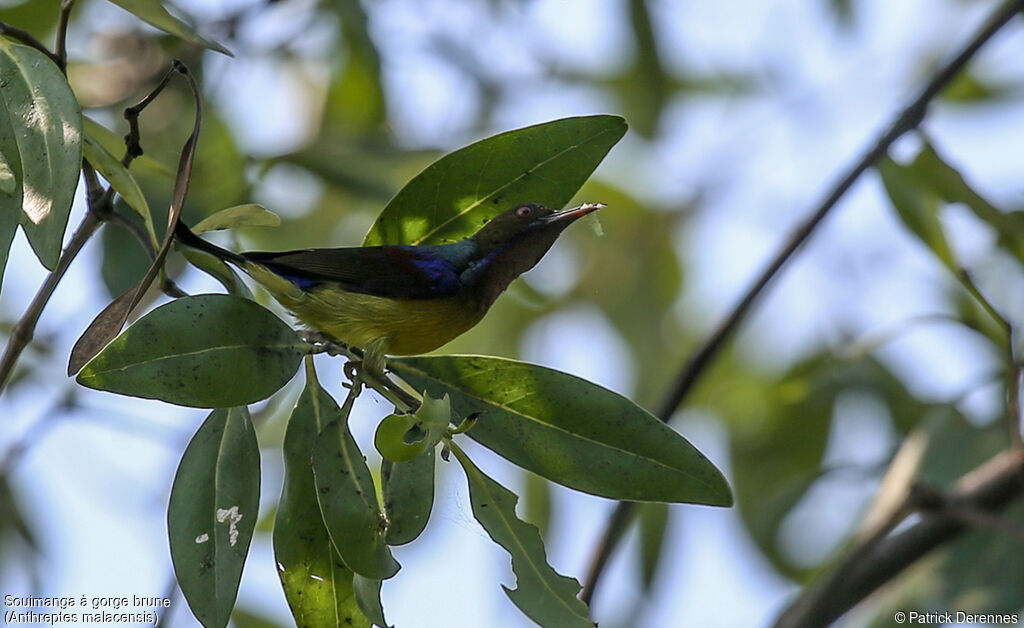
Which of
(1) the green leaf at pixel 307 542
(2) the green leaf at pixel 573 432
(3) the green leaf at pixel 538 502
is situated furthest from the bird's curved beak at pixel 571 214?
(3) the green leaf at pixel 538 502

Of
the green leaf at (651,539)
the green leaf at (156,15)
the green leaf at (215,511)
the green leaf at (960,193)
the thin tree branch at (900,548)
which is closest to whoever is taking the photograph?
the green leaf at (215,511)

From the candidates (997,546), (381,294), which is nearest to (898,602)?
(997,546)

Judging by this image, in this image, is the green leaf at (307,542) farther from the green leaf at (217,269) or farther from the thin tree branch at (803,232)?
the thin tree branch at (803,232)

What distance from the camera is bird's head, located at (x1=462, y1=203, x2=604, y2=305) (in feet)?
11.0

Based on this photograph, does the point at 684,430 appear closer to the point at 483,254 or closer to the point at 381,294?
the point at 483,254

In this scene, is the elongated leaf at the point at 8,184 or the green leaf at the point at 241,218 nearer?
the elongated leaf at the point at 8,184

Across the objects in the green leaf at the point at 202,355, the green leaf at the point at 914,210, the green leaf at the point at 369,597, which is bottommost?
the green leaf at the point at 369,597

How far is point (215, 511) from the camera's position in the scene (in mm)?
2287

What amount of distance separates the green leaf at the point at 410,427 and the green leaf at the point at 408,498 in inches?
4.0

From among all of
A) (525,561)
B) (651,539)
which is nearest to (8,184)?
(525,561)

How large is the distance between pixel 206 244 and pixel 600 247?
181 inches

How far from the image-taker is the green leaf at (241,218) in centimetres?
223

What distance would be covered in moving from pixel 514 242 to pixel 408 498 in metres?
1.43

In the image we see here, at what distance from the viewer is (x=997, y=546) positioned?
4.48 m
